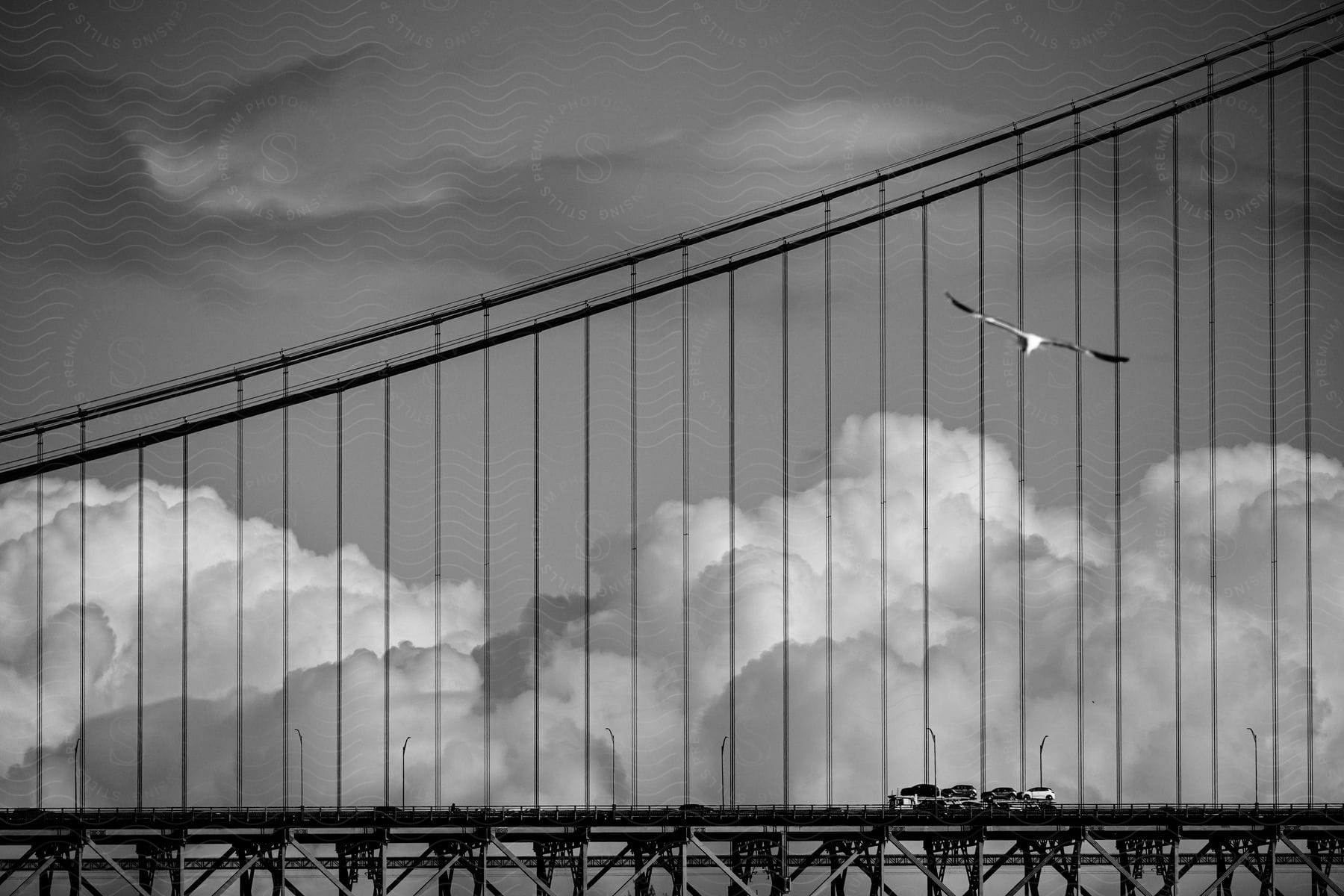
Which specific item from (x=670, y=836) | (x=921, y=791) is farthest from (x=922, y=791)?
(x=670, y=836)

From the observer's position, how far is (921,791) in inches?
2940

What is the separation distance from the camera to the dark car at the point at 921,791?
72.9 metres

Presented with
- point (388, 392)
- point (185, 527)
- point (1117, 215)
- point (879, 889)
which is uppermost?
point (1117, 215)

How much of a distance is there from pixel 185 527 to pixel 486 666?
13026mm

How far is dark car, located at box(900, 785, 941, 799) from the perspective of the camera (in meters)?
72.9

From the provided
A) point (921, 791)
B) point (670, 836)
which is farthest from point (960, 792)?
point (670, 836)

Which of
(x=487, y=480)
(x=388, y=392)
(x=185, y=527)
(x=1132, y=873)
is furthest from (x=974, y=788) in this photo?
(x=185, y=527)

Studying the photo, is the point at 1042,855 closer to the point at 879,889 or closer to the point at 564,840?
the point at 879,889

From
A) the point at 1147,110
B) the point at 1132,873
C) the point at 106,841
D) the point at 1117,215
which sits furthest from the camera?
the point at 1117,215

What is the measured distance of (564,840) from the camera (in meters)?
60.7

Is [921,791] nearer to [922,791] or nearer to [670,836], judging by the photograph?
[922,791]

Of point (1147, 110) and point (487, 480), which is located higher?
point (1147, 110)

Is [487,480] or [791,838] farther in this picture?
[487,480]

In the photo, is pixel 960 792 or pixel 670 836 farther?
pixel 960 792
